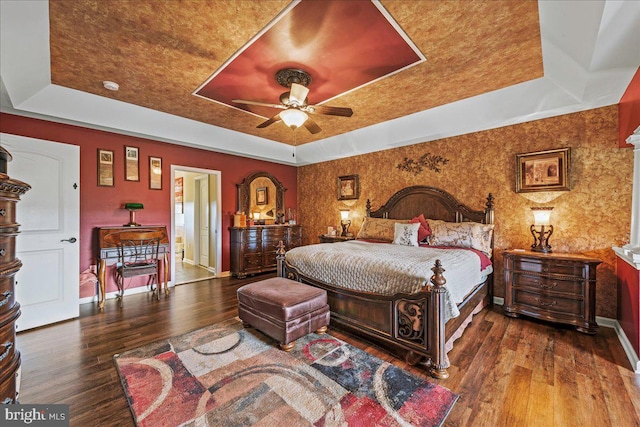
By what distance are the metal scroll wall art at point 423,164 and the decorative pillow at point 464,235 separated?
108 centimetres

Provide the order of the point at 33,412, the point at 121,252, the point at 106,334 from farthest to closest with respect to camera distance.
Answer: the point at 121,252, the point at 106,334, the point at 33,412

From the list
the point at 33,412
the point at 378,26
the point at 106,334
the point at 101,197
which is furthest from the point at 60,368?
the point at 378,26

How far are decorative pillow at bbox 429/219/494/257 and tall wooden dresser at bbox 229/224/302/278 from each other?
3.30 m

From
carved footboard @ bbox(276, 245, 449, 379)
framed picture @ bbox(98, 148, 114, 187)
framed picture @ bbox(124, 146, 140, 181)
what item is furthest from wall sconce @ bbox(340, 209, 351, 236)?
framed picture @ bbox(98, 148, 114, 187)

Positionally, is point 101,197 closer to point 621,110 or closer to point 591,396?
point 591,396

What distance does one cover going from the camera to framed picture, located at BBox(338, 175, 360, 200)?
5.68 metres

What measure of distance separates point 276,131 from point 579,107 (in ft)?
14.8

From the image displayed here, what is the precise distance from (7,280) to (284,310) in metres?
1.76

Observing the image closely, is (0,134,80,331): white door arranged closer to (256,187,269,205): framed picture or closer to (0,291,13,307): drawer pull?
(0,291,13,307): drawer pull

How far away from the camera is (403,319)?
237cm

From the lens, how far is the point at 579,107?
126 inches

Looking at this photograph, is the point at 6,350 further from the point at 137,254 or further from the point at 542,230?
the point at 542,230

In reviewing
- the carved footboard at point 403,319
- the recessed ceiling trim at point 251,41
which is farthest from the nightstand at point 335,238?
the recessed ceiling trim at point 251,41

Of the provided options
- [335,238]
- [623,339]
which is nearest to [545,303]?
[623,339]
